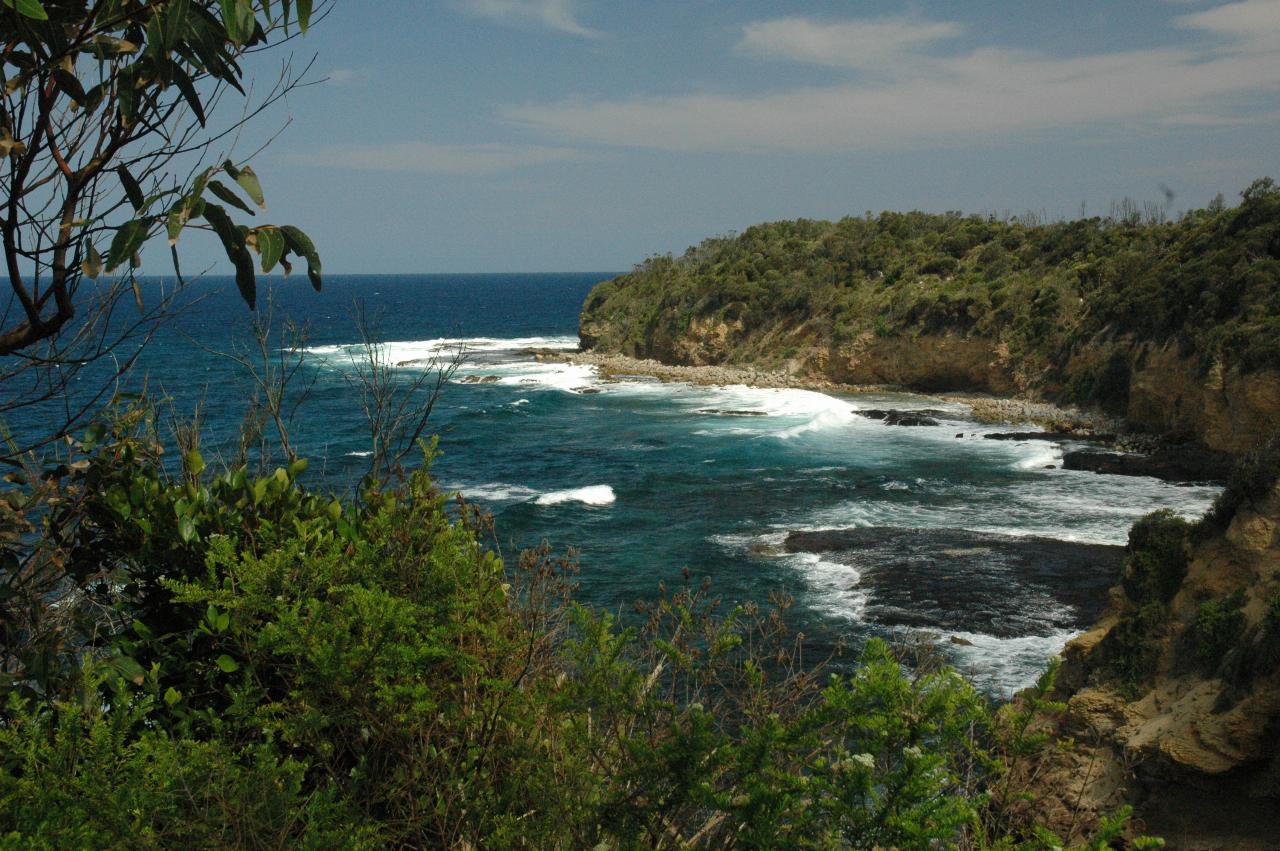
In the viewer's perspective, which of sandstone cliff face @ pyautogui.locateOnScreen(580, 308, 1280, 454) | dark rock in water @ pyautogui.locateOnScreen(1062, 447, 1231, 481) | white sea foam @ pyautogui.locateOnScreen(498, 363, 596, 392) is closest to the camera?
dark rock in water @ pyautogui.locateOnScreen(1062, 447, 1231, 481)

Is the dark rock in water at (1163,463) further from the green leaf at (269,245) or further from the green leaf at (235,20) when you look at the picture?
the green leaf at (235,20)

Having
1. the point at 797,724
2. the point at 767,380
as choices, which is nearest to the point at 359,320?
the point at 797,724

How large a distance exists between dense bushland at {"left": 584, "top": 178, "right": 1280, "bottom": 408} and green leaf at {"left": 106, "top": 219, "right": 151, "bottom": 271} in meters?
29.7

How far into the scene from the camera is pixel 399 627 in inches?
148

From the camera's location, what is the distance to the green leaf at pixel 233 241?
3.09 meters

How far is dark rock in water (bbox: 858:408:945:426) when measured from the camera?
38156 millimetres

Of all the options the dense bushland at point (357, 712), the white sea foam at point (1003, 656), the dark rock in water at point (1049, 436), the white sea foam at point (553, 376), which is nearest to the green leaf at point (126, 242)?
the dense bushland at point (357, 712)

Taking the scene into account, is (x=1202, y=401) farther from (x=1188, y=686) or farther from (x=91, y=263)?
(x=91, y=263)

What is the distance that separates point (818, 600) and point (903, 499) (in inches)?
355

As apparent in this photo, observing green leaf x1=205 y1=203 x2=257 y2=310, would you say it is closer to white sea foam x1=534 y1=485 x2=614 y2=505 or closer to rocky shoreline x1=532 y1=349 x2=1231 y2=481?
white sea foam x1=534 y1=485 x2=614 y2=505

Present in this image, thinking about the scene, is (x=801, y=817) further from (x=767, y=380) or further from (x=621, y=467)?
(x=767, y=380)

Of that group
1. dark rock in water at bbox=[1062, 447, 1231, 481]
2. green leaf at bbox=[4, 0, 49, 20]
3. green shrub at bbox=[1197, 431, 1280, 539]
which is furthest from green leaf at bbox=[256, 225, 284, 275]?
dark rock in water at bbox=[1062, 447, 1231, 481]

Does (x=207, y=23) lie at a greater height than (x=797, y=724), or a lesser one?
greater

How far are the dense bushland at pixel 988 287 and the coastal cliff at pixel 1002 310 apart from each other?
96 millimetres
